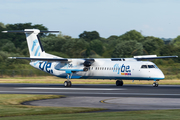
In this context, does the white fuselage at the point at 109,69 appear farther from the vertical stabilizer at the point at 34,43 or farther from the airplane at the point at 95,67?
the vertical stabilizer at the point at 34,43

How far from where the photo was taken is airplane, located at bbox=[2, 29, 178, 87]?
3445 centimetres

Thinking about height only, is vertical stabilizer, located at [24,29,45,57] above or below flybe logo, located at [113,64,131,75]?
above

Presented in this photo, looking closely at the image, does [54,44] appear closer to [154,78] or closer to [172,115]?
[154,78]

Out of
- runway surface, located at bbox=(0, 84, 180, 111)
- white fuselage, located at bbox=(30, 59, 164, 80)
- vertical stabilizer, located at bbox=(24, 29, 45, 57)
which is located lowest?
runway surface, located at bbox=(0, 84, 180, 111)

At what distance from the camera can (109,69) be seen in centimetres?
Result: 3688

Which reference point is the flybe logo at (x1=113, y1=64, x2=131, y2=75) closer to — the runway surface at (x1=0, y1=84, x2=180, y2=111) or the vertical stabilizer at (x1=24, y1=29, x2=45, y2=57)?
the runway surface at (x1=0, y1=84, x2=180, y2=111)

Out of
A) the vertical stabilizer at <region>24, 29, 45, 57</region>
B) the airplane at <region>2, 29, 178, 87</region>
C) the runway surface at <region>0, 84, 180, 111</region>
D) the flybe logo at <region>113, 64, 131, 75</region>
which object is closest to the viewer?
the runway surface at <region>0, 84, 180, 111</region>

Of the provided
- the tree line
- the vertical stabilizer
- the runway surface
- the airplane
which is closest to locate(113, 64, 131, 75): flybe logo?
the airplane

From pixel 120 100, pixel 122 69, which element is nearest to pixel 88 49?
pixel 122 69

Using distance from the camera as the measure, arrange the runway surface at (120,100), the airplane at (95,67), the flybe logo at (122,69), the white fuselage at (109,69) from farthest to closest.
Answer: the flybe logo at (122,69)
the airplane at (95,67)
the white fuselage at (109,69)
the runway surface at (120,100)

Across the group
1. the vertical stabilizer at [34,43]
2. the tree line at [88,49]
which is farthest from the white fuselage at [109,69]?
the tree line at [88,49]

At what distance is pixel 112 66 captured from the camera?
36781 mm

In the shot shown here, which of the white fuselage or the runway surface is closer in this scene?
the runway surface

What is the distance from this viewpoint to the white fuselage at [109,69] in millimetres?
34194
